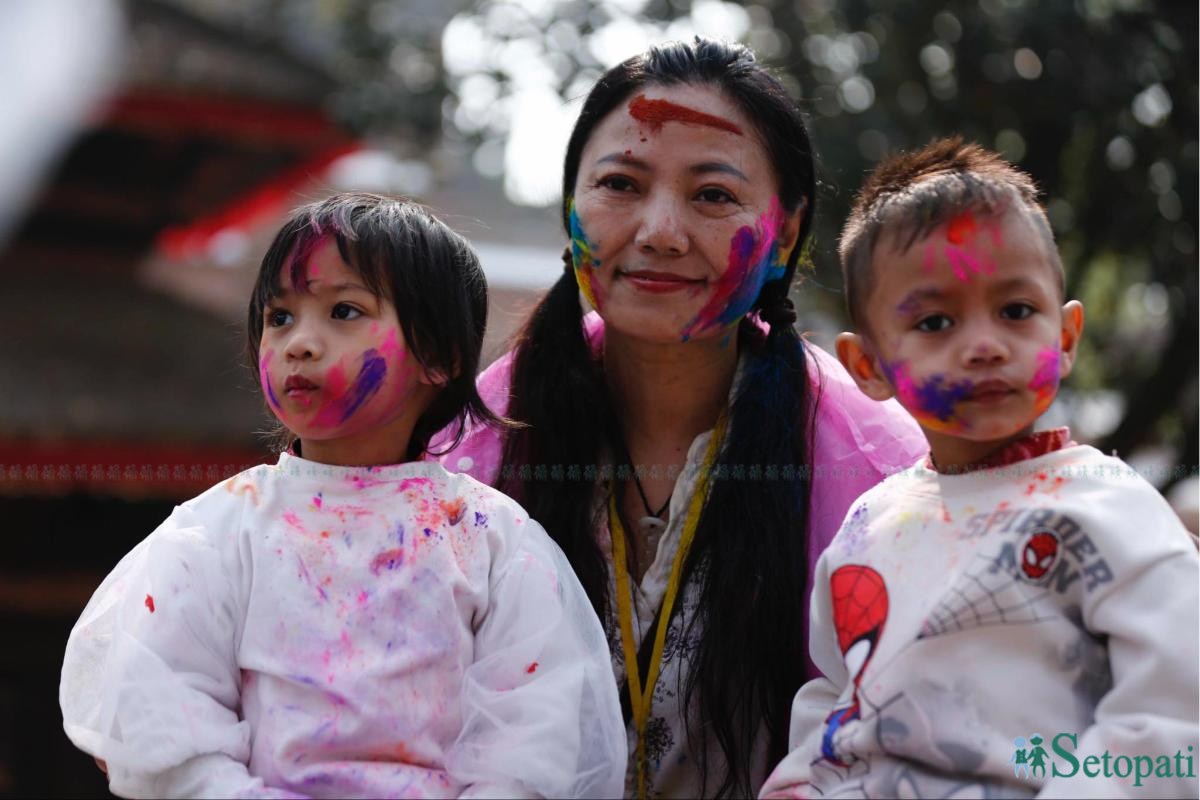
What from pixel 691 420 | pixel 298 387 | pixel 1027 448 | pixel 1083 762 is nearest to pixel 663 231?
pixel 691 420

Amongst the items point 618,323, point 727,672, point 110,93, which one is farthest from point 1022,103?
point 110,93

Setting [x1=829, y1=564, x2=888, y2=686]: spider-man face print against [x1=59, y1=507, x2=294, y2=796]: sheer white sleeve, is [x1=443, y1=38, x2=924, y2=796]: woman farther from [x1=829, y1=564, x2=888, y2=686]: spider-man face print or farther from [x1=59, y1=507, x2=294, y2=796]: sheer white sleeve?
[x1=59, y1=507, x2=294, y2=796]: sheer white sleeve

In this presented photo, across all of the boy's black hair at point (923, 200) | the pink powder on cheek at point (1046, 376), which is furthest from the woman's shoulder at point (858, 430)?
the pink powder on cheek at point (1046, 376)

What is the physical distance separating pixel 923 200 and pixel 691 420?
1.07m

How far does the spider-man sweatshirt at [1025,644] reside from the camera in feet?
5.79

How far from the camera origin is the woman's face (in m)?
2.78

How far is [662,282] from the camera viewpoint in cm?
279

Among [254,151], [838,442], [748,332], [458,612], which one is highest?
[254,151]

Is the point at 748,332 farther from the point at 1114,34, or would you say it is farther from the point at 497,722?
the point at 1114,34

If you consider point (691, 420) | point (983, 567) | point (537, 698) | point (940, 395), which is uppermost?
point (940, 395)

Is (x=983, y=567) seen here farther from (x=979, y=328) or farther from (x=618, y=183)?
(x=618, y=183)

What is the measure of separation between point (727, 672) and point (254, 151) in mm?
5341

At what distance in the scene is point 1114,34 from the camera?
5492mm

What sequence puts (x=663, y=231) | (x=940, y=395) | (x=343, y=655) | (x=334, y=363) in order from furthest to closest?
(x=663, y=231) → (x=334, y=363) → (x=343, y=655) → (x=940, y=395)
